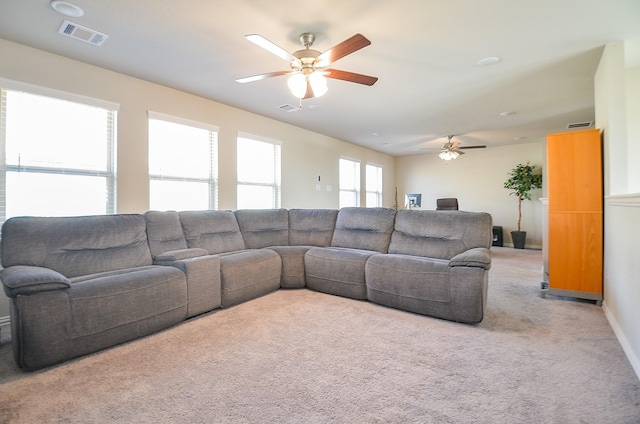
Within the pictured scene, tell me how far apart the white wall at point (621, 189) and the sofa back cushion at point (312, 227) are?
9.76 feet

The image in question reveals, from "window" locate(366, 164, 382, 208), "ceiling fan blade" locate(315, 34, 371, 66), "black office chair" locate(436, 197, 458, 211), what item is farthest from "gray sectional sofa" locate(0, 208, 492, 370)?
"window" locate(366, 164, 382, 208)

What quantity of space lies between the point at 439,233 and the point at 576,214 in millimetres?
1506

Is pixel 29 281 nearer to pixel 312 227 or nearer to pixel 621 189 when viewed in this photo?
pixel 312 227

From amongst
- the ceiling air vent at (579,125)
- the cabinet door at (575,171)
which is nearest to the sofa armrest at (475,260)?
the cabinet door at (575,171)

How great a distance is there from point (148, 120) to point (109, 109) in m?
0.44

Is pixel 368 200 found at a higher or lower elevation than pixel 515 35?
lower

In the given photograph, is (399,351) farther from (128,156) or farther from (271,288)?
(128,156)

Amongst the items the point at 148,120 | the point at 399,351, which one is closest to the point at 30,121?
the point at 148,120

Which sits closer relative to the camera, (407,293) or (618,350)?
(618,350)

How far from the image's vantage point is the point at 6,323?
283 centimetres

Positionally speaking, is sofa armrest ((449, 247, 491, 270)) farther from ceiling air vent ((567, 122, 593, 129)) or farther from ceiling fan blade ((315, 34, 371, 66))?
ceiling air vent ((567, 122, 593, 129))

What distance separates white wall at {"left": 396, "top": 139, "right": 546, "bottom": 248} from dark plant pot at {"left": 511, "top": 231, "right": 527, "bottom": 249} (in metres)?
0.34

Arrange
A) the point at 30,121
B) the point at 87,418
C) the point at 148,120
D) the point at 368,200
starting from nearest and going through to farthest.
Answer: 1. the point at 87,418
2. the point at 30,121
3. the point at 148,120
4. the point at 368,200

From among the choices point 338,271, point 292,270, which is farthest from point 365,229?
point 292,270
